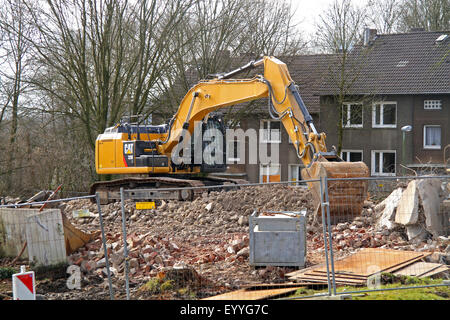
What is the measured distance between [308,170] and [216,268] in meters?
4.71

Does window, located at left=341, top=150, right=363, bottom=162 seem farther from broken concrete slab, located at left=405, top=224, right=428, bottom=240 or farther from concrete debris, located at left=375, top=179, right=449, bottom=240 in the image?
broken concrete slab, located at left=405, top=224, right=428, bottom=240

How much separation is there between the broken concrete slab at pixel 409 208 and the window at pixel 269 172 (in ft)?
84.5

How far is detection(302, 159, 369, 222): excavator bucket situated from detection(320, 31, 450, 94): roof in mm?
19607

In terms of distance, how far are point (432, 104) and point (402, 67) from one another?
296 centimetres

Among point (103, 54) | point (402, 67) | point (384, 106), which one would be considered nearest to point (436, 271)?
point (103, 54)

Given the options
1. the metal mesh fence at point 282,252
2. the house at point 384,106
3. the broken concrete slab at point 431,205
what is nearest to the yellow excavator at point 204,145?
the metal mesh fence at point 282,252

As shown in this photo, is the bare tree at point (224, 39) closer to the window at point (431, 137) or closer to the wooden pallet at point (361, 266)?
the window at point (431, 137)

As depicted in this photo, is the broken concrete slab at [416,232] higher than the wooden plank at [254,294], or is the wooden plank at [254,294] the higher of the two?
the broken concrete slab at [416,232]

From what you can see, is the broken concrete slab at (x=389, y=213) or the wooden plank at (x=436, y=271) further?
the broken concrete slab at (x=389, y=213)

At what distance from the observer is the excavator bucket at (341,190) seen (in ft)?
41.0

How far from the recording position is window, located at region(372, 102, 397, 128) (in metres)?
35.5

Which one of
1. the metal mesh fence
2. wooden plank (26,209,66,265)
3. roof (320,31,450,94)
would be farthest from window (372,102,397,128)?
wooden plank (26,209,66,265)

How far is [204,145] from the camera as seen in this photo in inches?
751
